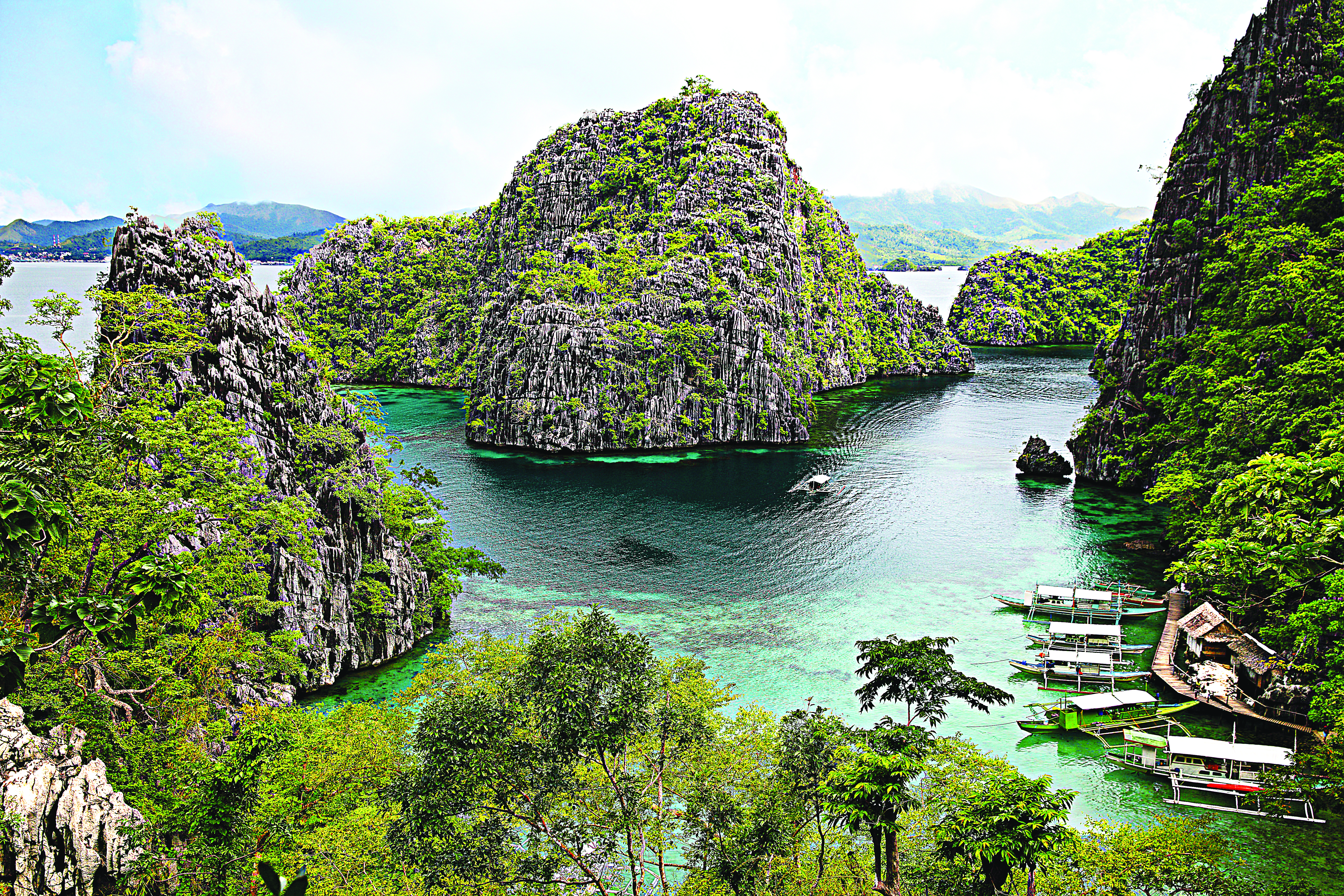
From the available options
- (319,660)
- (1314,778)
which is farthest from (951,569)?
(319,660)

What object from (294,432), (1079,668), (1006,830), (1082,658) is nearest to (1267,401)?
(1082,658)

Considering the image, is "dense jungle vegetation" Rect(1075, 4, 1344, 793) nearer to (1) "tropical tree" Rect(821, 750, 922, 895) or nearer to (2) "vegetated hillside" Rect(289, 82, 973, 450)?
(1) "tropical tree" Rect(821, 750, 922, 895)

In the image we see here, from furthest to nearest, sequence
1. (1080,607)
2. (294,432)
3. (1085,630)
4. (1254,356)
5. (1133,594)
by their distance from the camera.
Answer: (1254,356) → (1133,594) → (1080,607) → (1085,630) → (294,432)

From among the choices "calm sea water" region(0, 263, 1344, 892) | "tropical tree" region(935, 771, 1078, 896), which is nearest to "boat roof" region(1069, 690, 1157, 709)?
"calm sea water" region(0, 263, 1344, 892)

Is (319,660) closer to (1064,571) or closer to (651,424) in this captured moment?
(1064,571)

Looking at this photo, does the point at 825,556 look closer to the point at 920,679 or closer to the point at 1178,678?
the point at 1178,678
